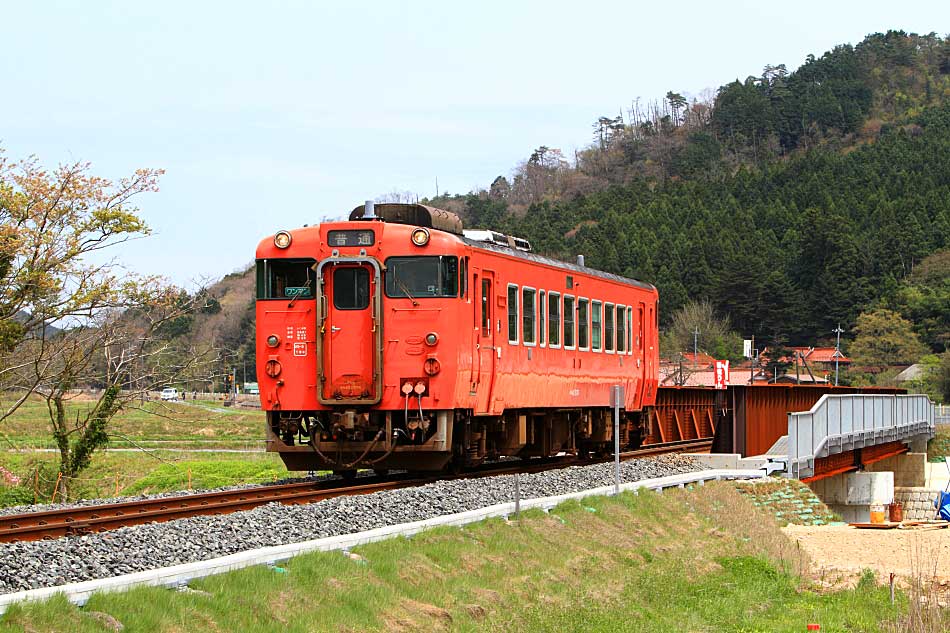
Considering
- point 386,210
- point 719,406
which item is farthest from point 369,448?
point 719,406

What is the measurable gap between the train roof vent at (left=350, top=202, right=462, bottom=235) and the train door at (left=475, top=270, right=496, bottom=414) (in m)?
1.09

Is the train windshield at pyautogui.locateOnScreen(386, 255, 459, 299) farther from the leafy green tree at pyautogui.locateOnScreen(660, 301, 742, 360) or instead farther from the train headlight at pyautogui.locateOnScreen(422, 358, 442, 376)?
the leafy green tree at pyautogui.locateOnScreen(660, 301, 742, 360)

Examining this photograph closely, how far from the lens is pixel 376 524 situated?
13.4m

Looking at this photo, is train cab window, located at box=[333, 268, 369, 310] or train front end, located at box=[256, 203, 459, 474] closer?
train front end, located at box=[256, 203, 459, 474]

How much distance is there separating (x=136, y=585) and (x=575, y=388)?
13.5 meters

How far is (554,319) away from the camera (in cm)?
2114

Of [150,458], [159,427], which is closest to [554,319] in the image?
[150,458]

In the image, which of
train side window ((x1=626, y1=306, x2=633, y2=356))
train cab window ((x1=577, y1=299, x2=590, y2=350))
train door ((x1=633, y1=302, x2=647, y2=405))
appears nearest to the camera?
train cab window ((x1=577, y1=299, x2=590, y2=350))

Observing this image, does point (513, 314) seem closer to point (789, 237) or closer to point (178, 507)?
point (178, 507)

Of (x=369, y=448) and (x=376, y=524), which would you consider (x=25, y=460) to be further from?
(x=376, y=524)

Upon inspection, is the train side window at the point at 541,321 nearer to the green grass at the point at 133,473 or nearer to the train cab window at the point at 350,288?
the train cab window at the point at 350,288

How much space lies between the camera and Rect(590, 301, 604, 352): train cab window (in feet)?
75.3

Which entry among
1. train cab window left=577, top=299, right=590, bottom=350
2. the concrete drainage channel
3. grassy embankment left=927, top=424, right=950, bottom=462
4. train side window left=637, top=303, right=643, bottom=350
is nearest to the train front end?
the concrete drainage channel

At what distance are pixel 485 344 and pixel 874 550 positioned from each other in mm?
8618
